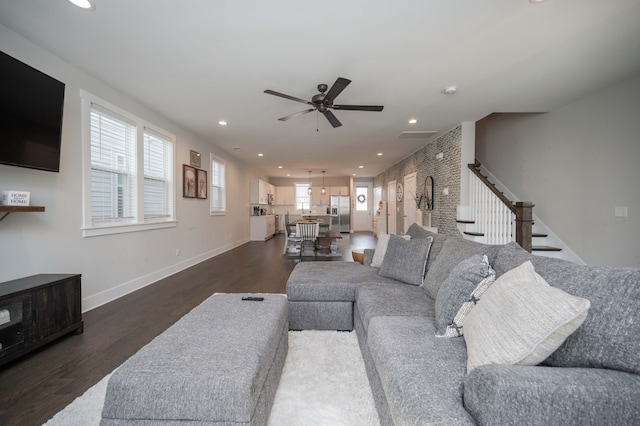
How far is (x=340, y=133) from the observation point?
518cm

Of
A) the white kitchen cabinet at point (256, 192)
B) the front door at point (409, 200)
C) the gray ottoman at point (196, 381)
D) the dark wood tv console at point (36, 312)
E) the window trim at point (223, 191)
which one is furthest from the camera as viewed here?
the white kitchen cabinet at point (256, 192)

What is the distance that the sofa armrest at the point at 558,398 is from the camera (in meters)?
0.70

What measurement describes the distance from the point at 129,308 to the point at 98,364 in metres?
1.15

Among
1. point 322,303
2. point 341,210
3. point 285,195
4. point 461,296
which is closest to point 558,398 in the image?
point 461,296

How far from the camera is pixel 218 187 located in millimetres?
6488

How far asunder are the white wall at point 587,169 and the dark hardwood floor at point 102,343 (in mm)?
4307

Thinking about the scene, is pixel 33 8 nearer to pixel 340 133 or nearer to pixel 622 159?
pixel 340 133

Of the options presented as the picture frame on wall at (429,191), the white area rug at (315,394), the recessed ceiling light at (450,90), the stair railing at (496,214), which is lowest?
the white area rug at (315,394)

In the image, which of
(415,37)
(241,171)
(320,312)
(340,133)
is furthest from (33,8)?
(241,171)

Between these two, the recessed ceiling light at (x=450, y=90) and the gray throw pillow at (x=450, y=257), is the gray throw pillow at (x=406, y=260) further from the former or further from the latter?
the recessed ceiling light at (x=450, y=90)

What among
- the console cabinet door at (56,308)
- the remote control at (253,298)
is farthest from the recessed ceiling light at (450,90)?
the console cabinet door at (56,308)

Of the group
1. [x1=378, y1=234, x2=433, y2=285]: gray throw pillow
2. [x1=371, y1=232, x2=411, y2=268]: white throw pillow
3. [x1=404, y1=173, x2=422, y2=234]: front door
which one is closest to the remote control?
[x1=378, y1=234, x2=433, y2=285]: gray throw pillow

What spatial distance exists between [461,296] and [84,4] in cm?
317

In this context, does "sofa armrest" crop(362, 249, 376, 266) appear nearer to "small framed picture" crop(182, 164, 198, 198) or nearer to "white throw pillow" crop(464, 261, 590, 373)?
"white throw pillow" crop(464, 261, 590, 373)
